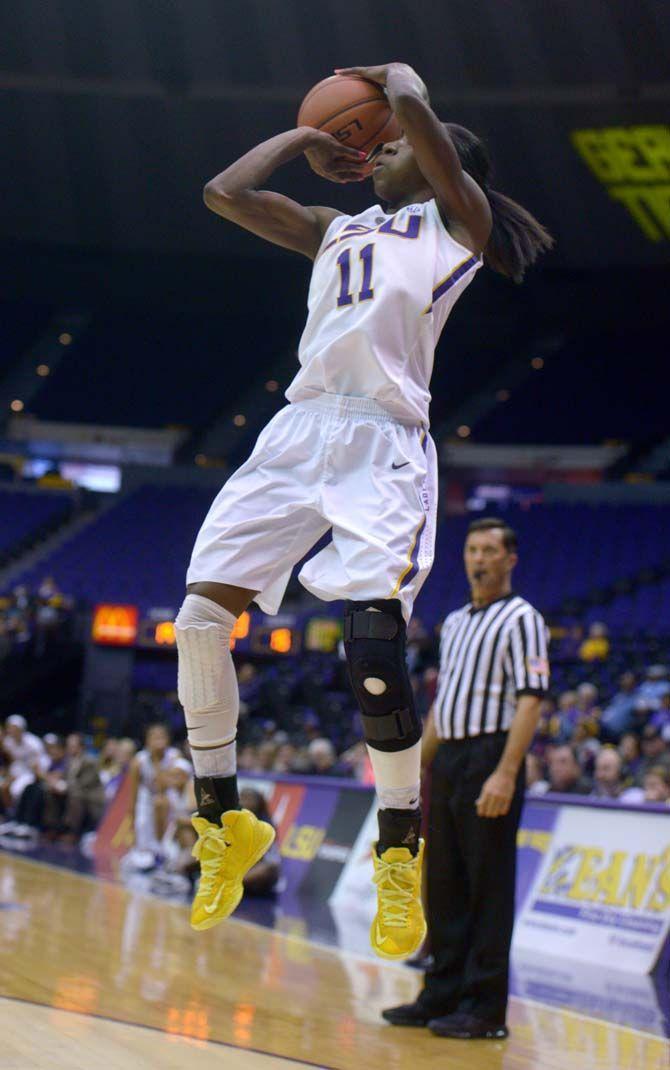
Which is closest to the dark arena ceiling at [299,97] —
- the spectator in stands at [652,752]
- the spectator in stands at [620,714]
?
the spectator in stands at [620,714]

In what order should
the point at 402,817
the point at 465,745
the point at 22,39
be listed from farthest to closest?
the point at 22,39 < the point at 465,745 < the point at 402,817

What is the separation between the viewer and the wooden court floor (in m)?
3.71

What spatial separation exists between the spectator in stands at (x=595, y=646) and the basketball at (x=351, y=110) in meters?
14.5

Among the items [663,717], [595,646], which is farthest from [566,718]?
[595,646]

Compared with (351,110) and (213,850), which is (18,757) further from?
(351,110)

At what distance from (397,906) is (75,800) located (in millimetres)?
11179

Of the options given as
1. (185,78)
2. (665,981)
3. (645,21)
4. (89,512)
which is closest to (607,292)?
(645,21)

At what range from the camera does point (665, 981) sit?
648cm

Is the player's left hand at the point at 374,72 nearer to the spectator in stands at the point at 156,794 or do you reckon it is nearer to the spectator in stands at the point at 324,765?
the spectator in stands at the point at 156,794

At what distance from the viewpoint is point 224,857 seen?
3.27m

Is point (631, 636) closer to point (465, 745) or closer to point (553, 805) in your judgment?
point (553, 805)

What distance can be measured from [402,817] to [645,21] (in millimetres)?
→ 14017

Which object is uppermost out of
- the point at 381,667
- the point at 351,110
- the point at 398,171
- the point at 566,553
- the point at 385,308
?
the point at 566,553

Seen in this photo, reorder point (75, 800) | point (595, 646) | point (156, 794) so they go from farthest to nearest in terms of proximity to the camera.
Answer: point (595, 646) → point (75, 800) → point (156, 794)
